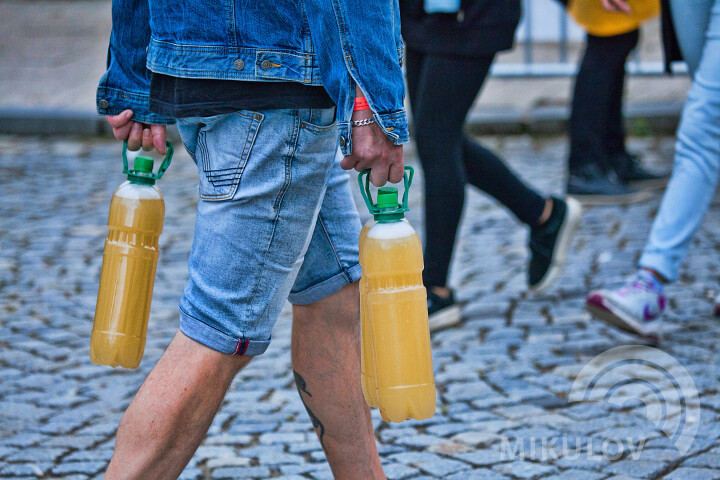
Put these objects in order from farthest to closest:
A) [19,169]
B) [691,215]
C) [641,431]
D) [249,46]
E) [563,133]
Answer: [563,133], [19,169], [691,215], [641,431], [249,46]

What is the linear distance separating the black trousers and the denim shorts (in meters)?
3.81

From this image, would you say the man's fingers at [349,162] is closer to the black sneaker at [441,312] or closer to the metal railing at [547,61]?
the black sneaker at [441,312]

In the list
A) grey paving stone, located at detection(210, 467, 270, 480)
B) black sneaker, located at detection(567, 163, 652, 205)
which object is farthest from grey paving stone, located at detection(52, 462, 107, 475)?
black sneaker, located at detection(567, 163, 652, 205)

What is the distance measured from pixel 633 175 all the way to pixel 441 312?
8.09ft

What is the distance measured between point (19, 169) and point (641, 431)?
5196mm

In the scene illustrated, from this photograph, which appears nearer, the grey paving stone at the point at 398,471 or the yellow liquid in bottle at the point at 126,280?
the yellow liquid in bottle at the point at 126,280

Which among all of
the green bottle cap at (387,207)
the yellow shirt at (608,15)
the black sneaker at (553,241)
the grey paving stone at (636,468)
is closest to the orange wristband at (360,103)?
the green bottle cap at (387,207)

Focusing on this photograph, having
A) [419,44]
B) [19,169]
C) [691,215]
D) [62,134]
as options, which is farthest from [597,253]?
[62,134]

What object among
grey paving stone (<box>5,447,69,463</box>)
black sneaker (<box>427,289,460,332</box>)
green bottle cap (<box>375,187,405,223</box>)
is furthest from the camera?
black sneaker (<box>427,289,460,332</box>)

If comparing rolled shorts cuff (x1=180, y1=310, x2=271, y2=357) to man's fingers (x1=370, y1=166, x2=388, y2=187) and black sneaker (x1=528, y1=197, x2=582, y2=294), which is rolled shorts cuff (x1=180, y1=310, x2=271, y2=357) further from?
black sneaker (x1=528, y1=197, x2=582, y2=294)

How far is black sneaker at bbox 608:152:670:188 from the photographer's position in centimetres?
576

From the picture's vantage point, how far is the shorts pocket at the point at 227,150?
1.79 m

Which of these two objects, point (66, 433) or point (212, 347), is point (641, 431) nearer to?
point (212, 347)

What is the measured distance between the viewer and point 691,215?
3467 millimetres
